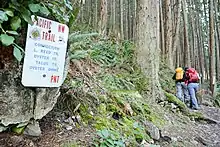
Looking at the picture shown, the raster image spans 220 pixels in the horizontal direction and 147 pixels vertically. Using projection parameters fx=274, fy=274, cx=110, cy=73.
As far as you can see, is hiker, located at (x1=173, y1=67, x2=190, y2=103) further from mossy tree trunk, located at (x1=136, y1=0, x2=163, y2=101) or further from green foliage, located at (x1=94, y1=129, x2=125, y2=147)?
green foliage, located at (x1=94, y1=129, x2=125, y2=147)

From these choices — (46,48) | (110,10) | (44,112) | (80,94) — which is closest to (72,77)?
(80,94)

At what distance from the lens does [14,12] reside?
2234mm

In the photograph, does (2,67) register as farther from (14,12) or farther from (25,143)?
(25,143)

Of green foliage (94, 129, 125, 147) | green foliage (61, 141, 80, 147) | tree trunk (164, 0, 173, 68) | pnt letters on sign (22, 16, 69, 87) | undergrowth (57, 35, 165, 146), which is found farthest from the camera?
tree trunk (164, 0, 173, 68)

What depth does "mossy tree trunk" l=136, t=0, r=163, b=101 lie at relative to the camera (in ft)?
19.9

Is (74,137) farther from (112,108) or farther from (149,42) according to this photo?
(149,42)

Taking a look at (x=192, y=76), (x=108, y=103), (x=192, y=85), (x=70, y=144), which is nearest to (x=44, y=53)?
(x=70, y=144)


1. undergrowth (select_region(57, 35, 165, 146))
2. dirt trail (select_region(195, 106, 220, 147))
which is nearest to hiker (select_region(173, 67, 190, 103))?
dirt trail (select_region(195, 106, 220, 147))

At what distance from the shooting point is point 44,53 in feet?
8.15

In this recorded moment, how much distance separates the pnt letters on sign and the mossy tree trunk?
3596 mm

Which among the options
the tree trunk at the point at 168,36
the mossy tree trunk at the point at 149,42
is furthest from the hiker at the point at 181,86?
the tree trunk at the point at 168,36

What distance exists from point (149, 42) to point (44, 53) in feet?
13.1

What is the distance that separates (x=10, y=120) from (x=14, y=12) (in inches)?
38.3

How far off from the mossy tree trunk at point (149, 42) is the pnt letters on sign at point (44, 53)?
11.8ft
